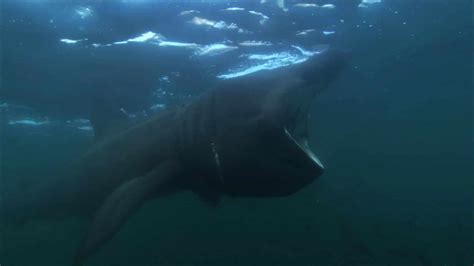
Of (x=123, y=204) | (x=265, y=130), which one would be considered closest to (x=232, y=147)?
(x=265, y=130)

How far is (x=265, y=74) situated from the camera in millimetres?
4930

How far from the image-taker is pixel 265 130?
4406 mm

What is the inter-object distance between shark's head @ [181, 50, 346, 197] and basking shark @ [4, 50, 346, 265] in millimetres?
11

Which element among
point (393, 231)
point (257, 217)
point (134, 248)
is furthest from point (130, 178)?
point (257, 217)

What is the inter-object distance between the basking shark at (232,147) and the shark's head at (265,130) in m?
0.01

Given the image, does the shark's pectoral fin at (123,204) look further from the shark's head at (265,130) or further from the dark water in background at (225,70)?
the dark water in background at (225,70)

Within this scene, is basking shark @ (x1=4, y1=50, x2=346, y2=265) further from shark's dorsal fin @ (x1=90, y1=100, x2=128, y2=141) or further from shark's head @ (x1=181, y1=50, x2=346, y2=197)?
shark's dorsal fin @ (x1=90, y1=100, x2=128, y2=141)

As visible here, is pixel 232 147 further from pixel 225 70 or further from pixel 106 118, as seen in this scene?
pixel 225 70

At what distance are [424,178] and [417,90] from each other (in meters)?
60.3

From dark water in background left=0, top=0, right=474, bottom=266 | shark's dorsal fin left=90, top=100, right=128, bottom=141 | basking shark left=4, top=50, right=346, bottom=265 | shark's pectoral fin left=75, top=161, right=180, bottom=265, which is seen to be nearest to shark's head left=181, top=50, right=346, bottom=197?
basking shark left=4, top=50, right=346, bottom=265

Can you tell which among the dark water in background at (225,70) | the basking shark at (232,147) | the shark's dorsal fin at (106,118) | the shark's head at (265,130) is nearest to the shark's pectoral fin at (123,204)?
the basking shark at (232,147)

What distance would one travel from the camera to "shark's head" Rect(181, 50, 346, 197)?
14.3 feet

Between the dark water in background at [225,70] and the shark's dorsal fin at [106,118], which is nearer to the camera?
A: the shark's dorsal fin at [106,118]

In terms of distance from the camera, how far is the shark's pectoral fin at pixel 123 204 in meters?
5.04
